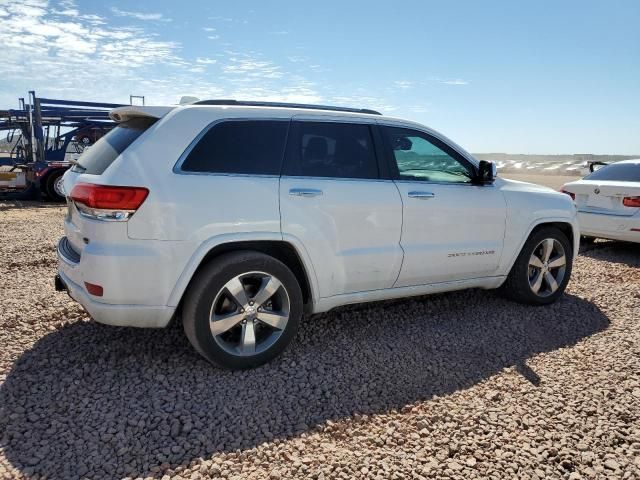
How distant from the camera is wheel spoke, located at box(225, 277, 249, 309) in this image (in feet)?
11.0

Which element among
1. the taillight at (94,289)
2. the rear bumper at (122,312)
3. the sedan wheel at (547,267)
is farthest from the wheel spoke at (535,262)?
the taillight at (94,289)

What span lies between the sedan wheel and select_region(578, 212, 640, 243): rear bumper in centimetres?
270

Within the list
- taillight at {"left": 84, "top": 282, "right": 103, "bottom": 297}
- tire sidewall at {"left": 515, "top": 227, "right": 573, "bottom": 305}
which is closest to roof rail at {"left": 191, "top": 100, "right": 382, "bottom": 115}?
taillight at {"left": 84, "top": 282, "right": 103, "bottom": 297}

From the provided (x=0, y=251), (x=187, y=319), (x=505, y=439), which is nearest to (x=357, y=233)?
(x=187, y=319)

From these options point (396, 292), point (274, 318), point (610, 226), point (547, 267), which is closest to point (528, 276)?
point (547, 267)

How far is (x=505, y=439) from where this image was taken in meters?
2.79

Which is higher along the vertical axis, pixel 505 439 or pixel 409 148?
pixel 409 148

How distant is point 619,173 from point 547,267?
3970 millimetres

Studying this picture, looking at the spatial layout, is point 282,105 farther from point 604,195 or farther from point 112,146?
point 604,195

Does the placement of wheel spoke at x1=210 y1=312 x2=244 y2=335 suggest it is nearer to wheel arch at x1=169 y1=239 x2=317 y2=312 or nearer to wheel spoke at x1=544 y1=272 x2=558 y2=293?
wheel arch at x1=169 y1=239 x2=317 y2=312

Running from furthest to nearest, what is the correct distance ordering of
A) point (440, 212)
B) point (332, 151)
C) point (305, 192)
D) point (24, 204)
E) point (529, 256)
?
point (24, 204), point (529, 256), point (440, 212), point (332, 151), point (305, 192)

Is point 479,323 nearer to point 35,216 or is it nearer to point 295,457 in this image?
point 295,457

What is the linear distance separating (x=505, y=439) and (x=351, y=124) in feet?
8.07

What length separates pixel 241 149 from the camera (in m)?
3.46
